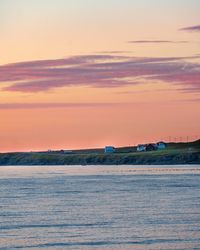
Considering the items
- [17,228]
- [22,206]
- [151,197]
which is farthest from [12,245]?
[151,197]

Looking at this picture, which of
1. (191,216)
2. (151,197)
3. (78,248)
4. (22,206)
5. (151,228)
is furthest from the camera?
(151,197)

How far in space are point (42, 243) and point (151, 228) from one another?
27.6 ft

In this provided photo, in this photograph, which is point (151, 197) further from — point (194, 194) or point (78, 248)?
point (78, 248)

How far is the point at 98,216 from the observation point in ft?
203

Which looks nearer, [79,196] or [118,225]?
[118,225]

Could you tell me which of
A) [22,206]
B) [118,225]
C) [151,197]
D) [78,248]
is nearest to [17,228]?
[118,225]

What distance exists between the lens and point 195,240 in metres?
48.1

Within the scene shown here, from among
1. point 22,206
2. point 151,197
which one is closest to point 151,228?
point 22,206

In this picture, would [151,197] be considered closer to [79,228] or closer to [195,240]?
[79,228]

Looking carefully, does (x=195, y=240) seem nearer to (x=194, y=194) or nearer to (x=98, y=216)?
(x=98, y=216)

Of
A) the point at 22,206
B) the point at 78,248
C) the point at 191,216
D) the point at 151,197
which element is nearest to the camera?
the point at 78,248

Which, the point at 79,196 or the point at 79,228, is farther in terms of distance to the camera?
the point at 79,196

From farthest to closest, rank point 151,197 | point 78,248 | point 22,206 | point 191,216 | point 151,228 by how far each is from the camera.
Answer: point 151,197, point 22,206, point 191,216, point 151,228, point 78,248

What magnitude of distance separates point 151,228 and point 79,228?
14.4 feet
